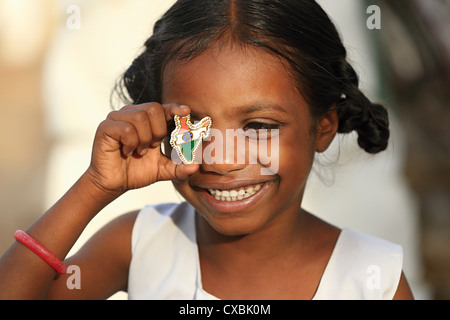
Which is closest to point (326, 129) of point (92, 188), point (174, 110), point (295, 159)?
point (295, 159)

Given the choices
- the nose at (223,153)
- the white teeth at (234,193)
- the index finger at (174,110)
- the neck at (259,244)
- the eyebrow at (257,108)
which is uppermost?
the index finger at (174,110)

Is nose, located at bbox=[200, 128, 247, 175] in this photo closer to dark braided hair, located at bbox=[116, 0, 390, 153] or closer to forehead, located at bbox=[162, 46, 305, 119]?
forehead, located at bbox=[162, 46, 305, 119]

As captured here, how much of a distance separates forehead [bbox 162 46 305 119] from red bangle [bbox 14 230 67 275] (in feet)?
1.94

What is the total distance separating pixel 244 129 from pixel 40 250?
A: 2.29ft

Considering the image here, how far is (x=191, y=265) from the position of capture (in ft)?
6.88

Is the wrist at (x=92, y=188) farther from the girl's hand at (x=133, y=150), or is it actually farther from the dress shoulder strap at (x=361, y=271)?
the dress shoulder strap at (x=361, y=271)

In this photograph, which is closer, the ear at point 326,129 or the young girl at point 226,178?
the young girl at point 226,178

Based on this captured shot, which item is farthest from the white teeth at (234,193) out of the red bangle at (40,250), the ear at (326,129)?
the red bangle at (40,250)

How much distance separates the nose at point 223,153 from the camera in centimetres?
171

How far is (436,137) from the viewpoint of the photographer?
3869 millimetres

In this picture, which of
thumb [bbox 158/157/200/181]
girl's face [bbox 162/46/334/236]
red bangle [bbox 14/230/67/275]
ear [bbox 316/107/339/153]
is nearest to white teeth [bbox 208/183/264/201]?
girl's face [bbox 162/46/334/236]

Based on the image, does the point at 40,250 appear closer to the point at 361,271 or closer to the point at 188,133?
the point at 188,133

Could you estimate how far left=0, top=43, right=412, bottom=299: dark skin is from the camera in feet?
5.59

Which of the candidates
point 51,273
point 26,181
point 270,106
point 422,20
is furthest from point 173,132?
point 26,181
